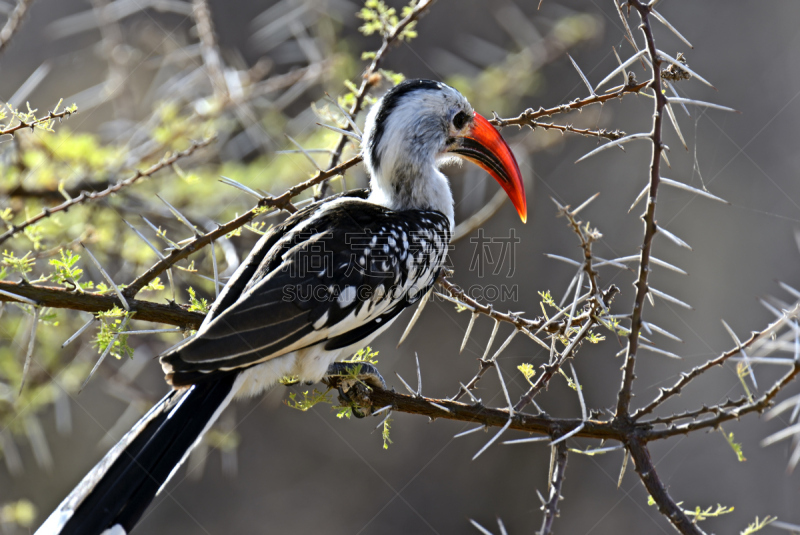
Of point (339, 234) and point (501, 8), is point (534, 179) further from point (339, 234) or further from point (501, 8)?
point (339, 234)

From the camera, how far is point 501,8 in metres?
6.78

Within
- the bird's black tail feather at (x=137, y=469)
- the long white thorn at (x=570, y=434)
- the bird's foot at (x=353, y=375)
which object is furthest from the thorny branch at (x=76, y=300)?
the long white thorn at (x=570, y=434)

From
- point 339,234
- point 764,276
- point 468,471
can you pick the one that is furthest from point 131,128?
point 764,276

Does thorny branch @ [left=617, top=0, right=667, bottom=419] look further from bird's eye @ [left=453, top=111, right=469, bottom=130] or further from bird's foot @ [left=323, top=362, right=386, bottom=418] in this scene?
bird's eye @ [left=453, top=111, right=469, bottom=130]

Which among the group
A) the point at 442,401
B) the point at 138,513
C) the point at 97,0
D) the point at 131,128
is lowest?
the point at 138,513

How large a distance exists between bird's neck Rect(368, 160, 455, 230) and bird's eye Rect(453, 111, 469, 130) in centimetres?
26

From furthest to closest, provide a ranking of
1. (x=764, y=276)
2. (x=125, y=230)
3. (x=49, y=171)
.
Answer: (x=764, y=276) < (x=125, y=230) < (x=49, y=171)

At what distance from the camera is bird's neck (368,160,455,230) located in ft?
9.80

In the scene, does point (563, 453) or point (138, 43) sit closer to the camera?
point (563, 453)

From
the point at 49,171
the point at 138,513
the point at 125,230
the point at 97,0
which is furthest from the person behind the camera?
the point at 97,0

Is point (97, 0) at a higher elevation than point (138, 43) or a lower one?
lower

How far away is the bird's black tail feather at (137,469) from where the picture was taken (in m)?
1.82

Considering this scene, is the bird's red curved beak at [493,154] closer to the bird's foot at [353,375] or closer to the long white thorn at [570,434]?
the bird's foot at [353,375]

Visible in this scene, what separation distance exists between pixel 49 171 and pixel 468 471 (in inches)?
204
